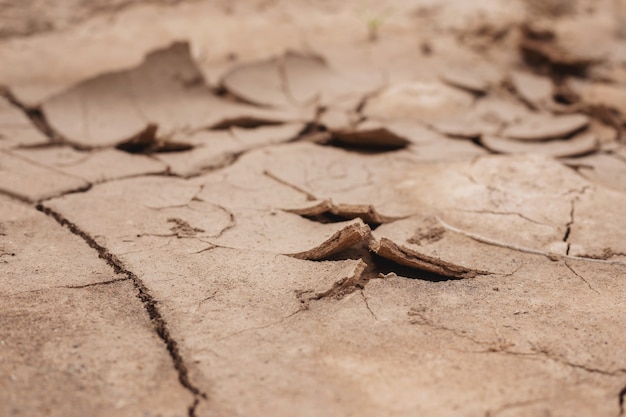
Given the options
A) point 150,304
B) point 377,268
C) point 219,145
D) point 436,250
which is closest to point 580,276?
point 436,250

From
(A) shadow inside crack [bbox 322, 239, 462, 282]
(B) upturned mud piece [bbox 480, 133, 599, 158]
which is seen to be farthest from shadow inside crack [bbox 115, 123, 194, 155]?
(B) upturned mud piece [bbox 480, 133, 599, 158]

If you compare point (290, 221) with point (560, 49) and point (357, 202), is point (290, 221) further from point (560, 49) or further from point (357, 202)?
point (560, 49)

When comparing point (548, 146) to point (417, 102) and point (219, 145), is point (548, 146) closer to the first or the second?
point (417, 102)

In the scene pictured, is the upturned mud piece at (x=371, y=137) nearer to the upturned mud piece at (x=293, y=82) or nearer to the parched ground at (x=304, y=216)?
the parched ground at (x=304, y=216)

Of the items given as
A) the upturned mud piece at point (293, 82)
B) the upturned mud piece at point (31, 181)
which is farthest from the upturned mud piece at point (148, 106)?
the upturned mud piece at point (31, 181)

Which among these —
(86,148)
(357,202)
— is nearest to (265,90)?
(86,148)
